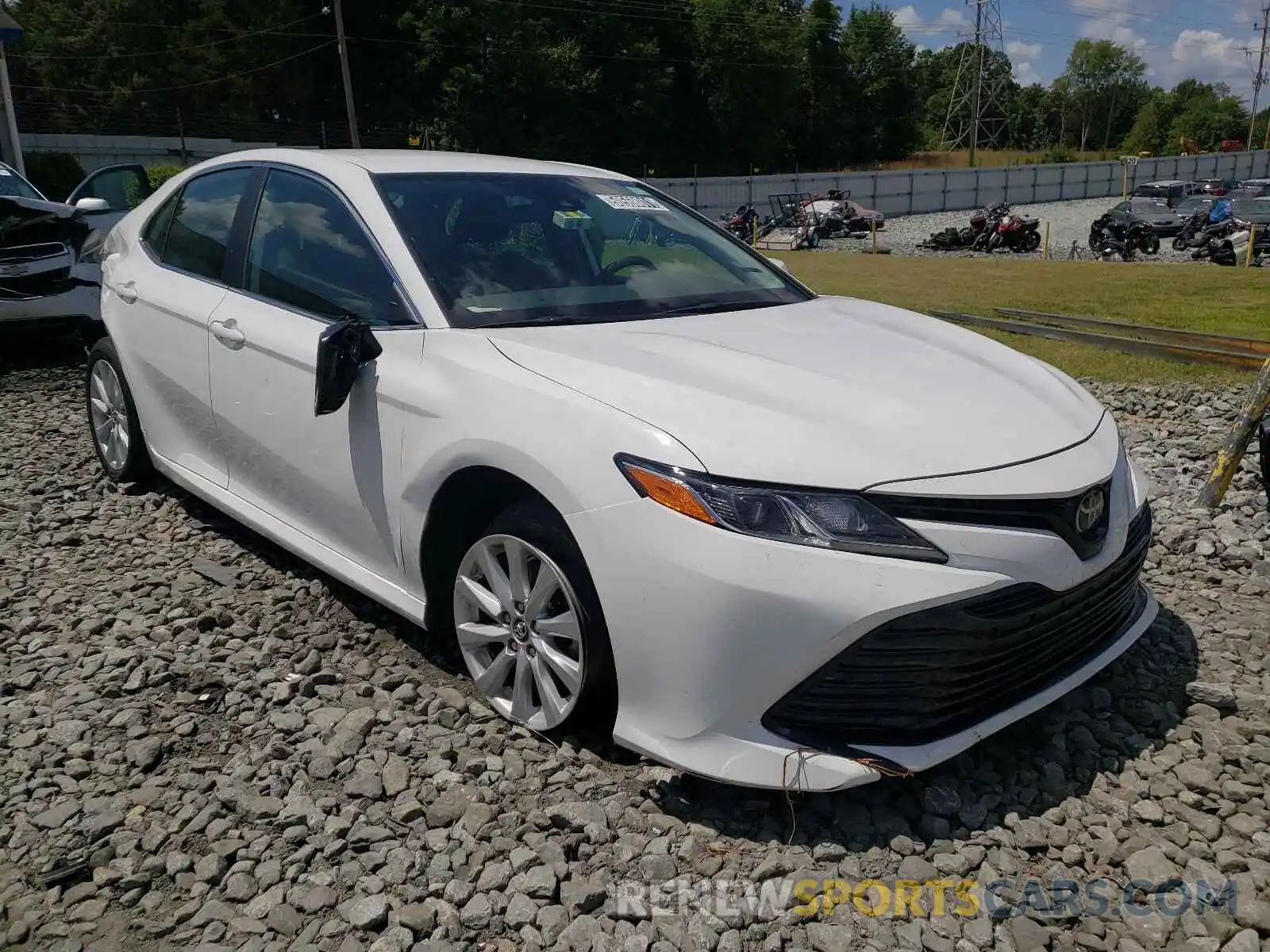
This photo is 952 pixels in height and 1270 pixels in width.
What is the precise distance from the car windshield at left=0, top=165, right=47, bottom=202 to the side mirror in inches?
281

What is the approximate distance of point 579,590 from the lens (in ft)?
8.69

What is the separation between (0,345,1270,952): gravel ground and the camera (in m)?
2.30

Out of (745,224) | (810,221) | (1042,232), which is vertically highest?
(810,221)

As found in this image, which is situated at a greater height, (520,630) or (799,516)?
(799,516)

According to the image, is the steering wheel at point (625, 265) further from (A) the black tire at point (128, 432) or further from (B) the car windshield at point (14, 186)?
(B) the car windshield at point (14, 186)

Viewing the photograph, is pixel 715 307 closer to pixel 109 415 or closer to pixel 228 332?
pixel 228 332

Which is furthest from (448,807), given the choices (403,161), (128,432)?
(128,432)

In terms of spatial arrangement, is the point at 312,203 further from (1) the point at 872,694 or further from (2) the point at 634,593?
(1) the point at 872,694

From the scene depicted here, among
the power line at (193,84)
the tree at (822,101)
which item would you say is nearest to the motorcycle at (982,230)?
the power line at (193,84)

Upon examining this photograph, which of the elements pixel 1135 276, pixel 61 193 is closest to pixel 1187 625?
pixel 1135 276

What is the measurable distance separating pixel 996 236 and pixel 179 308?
26.1 m

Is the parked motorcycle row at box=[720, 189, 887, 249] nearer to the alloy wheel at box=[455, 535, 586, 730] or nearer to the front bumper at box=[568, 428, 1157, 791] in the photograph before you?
the alloy wheel at box=[455, 535, 586, 730]

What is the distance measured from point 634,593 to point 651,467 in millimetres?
300

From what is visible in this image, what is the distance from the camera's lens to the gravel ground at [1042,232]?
26.7m
